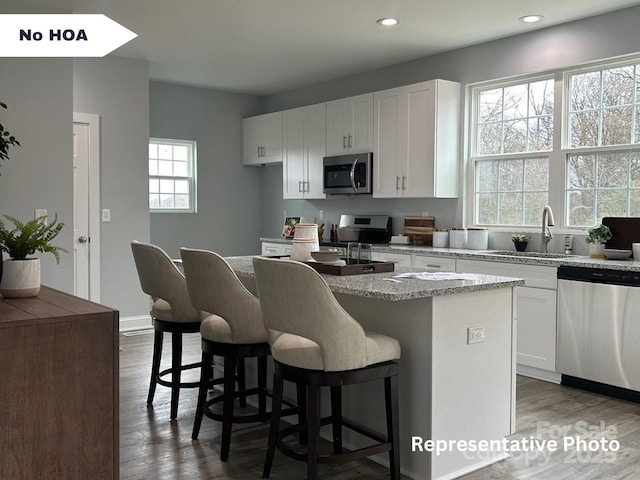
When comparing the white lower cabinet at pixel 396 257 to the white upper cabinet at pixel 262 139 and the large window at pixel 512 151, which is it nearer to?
the large window at pixel 512 151

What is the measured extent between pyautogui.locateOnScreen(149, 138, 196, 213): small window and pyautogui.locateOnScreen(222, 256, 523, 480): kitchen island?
4.77m

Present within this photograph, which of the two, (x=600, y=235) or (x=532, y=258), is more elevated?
(x=600, y=235)

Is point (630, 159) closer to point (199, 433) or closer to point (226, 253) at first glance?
point (199, 433)

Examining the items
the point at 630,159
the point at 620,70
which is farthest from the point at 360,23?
the point at 630,159

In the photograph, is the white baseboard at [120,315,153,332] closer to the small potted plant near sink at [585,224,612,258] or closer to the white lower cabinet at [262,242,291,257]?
the white lower cabinet at [262,242,291,257]

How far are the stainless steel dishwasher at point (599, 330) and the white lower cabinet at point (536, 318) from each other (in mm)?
67

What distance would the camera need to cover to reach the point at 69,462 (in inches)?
69.3

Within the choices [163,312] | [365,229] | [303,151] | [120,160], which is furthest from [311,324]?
[303,151]

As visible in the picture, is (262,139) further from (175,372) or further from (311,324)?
(311,324)

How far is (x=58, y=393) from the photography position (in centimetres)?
174

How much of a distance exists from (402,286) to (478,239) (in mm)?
2922

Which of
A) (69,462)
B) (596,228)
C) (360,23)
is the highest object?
(360,23)

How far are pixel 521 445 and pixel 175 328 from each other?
1976 millimetres

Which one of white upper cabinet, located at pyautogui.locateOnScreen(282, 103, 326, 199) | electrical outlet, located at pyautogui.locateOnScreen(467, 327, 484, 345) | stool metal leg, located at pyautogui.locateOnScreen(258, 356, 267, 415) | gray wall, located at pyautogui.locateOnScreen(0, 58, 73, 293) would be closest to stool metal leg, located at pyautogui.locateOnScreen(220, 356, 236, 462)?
stool metal leg, located at pyautogui.locateOnScreen(258, 356, 267, 415)
